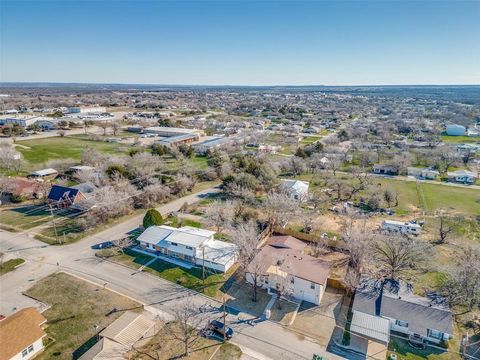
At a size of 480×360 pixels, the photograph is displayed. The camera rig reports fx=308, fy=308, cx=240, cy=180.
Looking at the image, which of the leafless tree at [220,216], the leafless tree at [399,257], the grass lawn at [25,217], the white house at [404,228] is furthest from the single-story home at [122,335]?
the white house at [404,228]

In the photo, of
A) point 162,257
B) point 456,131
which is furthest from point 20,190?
point 456,131

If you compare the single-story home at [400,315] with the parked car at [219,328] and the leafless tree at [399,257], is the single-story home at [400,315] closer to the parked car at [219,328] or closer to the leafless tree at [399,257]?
the leafless tree at [399,257]

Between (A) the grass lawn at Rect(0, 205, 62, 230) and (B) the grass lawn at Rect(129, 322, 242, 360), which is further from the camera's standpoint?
(A) the grass lawn at Rect(0, 205, 62, 230)

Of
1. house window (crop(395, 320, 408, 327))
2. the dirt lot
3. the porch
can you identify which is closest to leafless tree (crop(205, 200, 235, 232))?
the porch

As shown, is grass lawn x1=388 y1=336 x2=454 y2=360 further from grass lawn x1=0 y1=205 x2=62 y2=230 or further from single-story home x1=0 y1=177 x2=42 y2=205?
single-story home x1=0 y1=177 x2=42 y2=205

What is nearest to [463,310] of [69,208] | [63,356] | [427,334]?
[427,334]

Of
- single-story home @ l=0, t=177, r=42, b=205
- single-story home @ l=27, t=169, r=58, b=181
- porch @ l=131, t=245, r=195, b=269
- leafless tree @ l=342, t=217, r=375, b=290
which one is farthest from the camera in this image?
single-story home @ l=27, t=169, r=58, b=181
